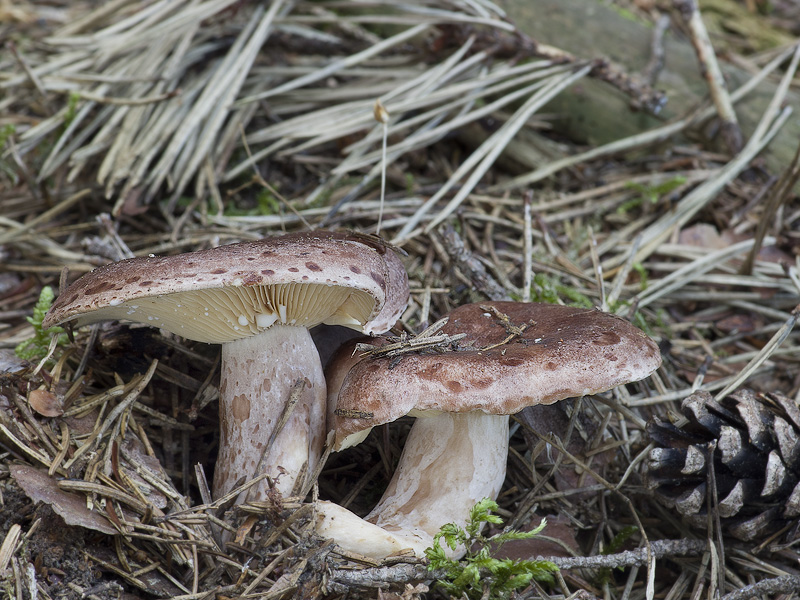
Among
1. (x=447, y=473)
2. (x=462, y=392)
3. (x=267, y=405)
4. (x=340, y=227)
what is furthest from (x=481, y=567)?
(x=340, y=227)

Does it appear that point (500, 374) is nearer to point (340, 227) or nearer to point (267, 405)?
point (267, 405)

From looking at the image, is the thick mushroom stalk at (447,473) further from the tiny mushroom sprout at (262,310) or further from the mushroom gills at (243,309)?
the mushroom gills at (243,309)

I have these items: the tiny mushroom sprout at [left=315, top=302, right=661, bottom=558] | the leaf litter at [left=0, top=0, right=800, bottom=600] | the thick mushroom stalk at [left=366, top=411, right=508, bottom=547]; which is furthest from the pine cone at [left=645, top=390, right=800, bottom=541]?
the thick mushroom stalk at [left=366, top=411, right=508, bottom=547]

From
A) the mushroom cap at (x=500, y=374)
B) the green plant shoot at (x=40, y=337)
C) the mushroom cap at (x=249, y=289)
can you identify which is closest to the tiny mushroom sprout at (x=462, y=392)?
the mushroom cap at (x=500, y=374)

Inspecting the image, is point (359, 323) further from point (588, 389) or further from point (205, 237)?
point (205, 237)

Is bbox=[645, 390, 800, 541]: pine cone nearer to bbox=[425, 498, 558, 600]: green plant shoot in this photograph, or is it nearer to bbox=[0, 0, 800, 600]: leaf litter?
bbox=[0, 0, 800, 600]: leaf litter
